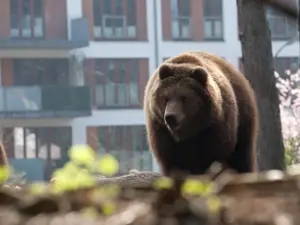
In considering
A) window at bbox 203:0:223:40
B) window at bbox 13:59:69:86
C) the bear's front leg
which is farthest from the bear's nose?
window at bbox 203:0:223:40

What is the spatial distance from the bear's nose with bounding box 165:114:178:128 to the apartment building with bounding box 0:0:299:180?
536 inches

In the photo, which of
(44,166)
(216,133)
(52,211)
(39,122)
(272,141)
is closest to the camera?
(52,211)

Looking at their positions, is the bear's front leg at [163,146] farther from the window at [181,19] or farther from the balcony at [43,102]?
the window at [181,19]

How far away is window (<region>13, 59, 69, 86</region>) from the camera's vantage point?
18.0 metres

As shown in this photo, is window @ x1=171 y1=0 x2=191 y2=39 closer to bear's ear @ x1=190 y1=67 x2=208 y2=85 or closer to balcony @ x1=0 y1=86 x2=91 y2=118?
balcony @ x1=0 y1=86 x2=91 y2=118

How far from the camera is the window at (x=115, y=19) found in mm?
18656

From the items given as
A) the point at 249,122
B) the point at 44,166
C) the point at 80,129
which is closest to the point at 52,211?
the point at 249,122

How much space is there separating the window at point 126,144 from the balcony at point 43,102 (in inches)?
27.1

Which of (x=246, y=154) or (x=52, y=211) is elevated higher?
(x=52, y=211)

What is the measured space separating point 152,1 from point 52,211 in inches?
719

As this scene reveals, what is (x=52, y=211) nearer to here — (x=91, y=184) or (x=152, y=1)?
(x=91, y=184)

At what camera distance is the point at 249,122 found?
369 cm

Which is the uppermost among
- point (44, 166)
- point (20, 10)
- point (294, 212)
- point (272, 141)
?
point (20, 10)

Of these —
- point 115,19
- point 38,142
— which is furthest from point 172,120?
point 115,19
